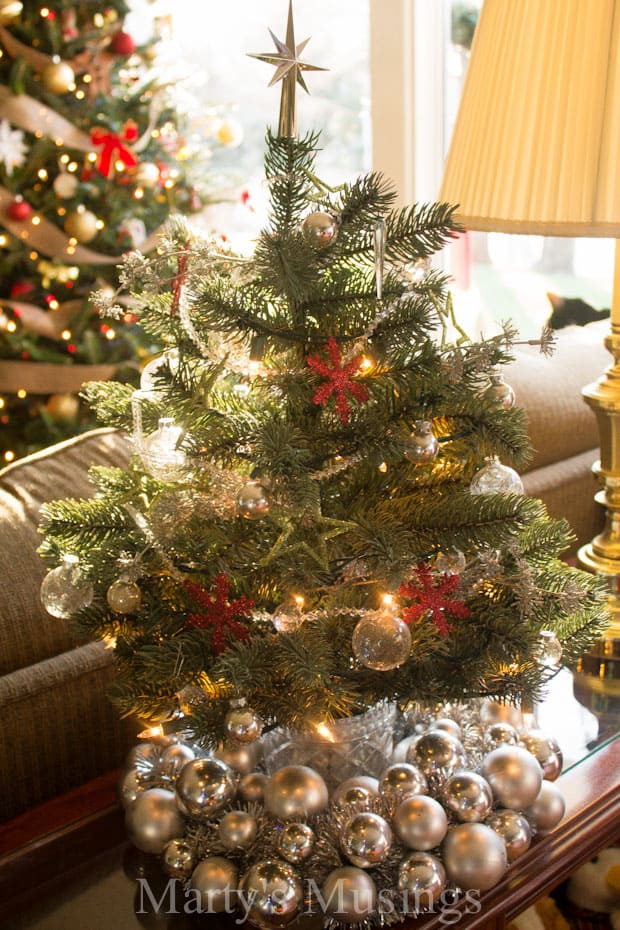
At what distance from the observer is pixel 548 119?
2.95 feet

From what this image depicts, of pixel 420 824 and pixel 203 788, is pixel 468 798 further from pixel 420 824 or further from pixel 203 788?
pixel 203 788

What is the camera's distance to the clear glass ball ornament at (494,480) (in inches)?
31.6

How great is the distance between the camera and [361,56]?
3.50 metres

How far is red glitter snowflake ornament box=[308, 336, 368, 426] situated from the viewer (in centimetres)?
72


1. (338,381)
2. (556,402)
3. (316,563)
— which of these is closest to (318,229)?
(338,381)

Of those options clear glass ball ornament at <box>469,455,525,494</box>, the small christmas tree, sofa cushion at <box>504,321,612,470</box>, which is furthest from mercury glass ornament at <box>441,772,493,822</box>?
the small christmas tree

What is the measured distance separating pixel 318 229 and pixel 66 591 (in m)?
0.34

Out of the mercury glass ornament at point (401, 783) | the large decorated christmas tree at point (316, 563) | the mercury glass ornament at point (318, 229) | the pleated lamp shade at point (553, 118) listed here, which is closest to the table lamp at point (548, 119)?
the pleated lamp shade at point (553, 118)

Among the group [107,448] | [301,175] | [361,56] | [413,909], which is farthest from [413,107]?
[413,909]

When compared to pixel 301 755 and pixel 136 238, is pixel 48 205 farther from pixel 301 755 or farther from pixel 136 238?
pixel 301 755

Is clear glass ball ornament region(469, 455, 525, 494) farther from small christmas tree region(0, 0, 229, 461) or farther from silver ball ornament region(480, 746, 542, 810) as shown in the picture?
small christmas tree region(0, 0, 229, 461)

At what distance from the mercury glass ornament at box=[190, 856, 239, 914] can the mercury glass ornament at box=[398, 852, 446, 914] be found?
4.8 inches

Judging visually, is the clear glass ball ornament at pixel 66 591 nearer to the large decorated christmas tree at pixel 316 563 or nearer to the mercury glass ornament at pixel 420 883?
the large decorated christmas tree at pixel 316 563

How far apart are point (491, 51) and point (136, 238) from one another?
7.04ft
